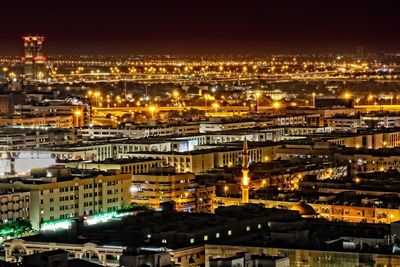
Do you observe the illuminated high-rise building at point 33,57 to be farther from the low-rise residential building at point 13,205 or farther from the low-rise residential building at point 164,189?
the low-rise residential building at point 13,205

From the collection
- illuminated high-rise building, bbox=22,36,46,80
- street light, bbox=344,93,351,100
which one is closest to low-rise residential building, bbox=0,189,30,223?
street light, bbox=344,93,351,100

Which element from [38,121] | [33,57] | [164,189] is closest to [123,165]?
[164,189]

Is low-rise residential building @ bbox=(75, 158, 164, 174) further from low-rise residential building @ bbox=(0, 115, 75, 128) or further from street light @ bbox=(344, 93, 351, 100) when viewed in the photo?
street light @ bbox=(344, 93, 351, 100)

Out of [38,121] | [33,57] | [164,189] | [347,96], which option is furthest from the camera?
[33,57]

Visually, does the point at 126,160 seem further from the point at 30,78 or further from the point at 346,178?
the point at 30,78

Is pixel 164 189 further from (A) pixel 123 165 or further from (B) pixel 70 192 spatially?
(A) pixel 123 165

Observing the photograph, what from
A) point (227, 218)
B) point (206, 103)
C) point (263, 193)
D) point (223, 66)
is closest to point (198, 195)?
point (263, 193)

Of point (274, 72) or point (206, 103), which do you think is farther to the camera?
point (274, 72)

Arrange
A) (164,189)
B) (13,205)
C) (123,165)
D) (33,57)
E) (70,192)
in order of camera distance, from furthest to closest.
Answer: (33,57) < (123,165) < (164,189) < (70,192) < (13,205)
